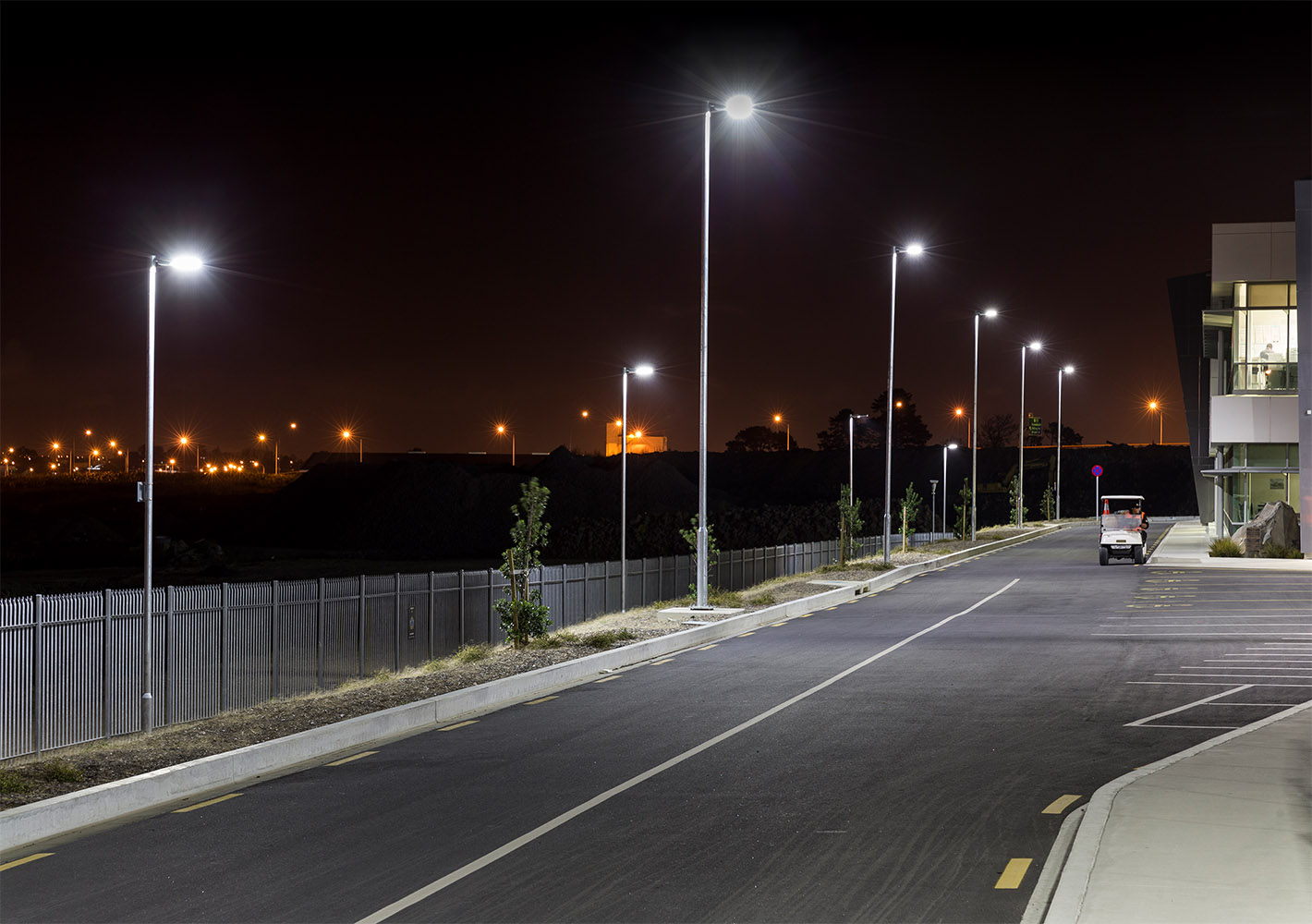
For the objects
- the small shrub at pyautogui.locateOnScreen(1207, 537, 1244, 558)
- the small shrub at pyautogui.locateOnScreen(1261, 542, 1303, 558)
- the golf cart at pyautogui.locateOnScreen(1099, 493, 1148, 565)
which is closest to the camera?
the golf cart at pyautogui.locateOnScreen(1099, 493, 1148, 565)

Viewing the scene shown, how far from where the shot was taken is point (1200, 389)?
8331 cm

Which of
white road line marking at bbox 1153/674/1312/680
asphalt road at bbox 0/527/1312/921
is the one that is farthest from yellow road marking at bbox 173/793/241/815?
white road line marking at bbox 1153/674/1312/680

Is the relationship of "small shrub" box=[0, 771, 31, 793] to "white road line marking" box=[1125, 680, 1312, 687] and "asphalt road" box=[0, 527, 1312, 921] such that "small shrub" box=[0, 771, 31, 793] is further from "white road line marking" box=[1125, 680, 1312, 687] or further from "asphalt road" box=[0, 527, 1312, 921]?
"white road line marking" box=[1125, 680, 1312, 687]

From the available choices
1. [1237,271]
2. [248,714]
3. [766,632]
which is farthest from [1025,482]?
[248,714]

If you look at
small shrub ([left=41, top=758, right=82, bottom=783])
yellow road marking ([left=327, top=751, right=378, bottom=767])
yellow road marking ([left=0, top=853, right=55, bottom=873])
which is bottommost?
yellow road marking ([left=327, top=751, right=378, bottom=767])

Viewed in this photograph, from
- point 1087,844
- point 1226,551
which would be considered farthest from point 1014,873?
point 1226,551

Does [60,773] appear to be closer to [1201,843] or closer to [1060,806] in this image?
[1060,806]

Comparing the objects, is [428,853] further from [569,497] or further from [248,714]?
[569,497]

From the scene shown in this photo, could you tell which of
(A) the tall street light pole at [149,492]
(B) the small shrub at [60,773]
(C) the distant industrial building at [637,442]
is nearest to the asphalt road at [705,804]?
(B) the small shrub at [60,773]

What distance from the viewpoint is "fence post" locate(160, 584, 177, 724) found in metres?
16.5

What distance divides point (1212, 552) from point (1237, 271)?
14.5 metres

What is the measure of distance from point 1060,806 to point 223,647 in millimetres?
11388

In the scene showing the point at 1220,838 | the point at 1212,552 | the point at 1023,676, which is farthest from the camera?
the point at 1212,552

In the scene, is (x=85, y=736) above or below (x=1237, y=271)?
below
